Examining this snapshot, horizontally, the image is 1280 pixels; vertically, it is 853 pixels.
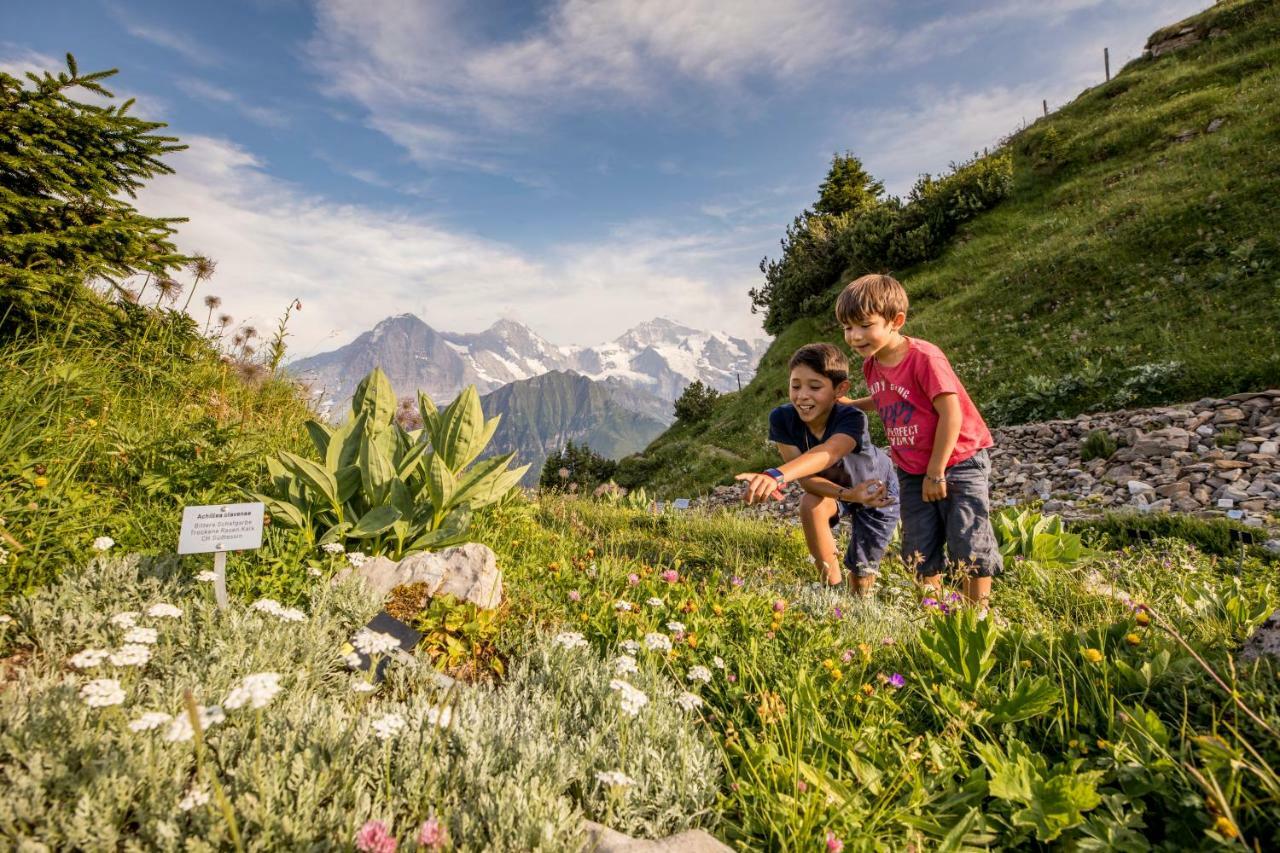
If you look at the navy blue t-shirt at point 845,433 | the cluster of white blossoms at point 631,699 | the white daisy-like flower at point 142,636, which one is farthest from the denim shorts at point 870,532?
the white daisy-like flower at point 142,636

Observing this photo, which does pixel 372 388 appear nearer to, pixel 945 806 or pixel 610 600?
pixel 610 600

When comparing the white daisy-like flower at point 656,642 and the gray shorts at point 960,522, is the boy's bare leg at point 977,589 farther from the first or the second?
the white daisy-like flower at point 656,642

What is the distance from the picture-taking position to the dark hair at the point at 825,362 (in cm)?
423

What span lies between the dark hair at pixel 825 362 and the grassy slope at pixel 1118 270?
9.38 metres

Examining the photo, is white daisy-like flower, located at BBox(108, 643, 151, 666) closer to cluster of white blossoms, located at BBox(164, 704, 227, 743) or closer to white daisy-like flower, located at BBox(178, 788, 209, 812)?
cluster of white blossoms, located at BBox(164, 704, 227, 743)

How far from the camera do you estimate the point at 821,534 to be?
453cm

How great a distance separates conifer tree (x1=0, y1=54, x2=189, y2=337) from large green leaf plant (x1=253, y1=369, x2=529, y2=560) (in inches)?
128

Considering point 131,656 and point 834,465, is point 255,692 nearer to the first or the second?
point 131,656

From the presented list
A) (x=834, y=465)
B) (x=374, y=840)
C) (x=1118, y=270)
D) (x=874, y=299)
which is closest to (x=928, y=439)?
(x=834, y=465)

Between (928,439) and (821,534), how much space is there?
1.15 meters

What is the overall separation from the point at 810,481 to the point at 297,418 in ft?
19.2

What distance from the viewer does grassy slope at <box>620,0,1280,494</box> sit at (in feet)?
35.5

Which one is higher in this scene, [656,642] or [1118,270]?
[1118,270]

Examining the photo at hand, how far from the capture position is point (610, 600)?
3.45 meters
